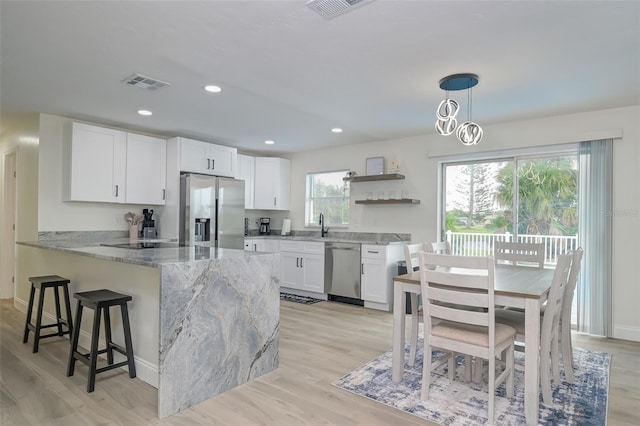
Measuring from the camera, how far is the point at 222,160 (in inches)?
219

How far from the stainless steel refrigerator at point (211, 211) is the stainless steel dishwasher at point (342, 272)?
134cm

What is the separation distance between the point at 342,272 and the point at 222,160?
7.92ft

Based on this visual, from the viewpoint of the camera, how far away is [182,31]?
7.59 feet

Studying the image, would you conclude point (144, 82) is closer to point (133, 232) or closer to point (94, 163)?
point (94, 163)

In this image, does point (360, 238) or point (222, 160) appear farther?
point (360, 238)

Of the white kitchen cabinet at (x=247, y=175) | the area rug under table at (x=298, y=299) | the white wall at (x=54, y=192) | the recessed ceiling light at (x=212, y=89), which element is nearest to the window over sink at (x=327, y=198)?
the white kitchen cabinet at (x=247, y=175)

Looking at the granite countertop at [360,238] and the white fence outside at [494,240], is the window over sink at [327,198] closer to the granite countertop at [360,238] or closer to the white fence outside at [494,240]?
the granite countertop at [360,238]

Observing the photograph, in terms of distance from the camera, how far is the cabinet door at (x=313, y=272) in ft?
17.7

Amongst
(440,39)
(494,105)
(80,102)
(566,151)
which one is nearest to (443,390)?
(440,39)

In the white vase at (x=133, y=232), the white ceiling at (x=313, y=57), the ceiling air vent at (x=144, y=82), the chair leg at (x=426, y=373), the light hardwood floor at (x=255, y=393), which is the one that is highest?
the white ceiling at (x=313, y=57)

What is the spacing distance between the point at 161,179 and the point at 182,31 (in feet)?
10.1

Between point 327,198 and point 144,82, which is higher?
point 144,82

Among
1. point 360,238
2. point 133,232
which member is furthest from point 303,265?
point 133,232

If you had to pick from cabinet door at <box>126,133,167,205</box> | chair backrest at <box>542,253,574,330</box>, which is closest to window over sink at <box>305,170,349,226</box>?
cabinet door at <box>126,133,167,205</box>
